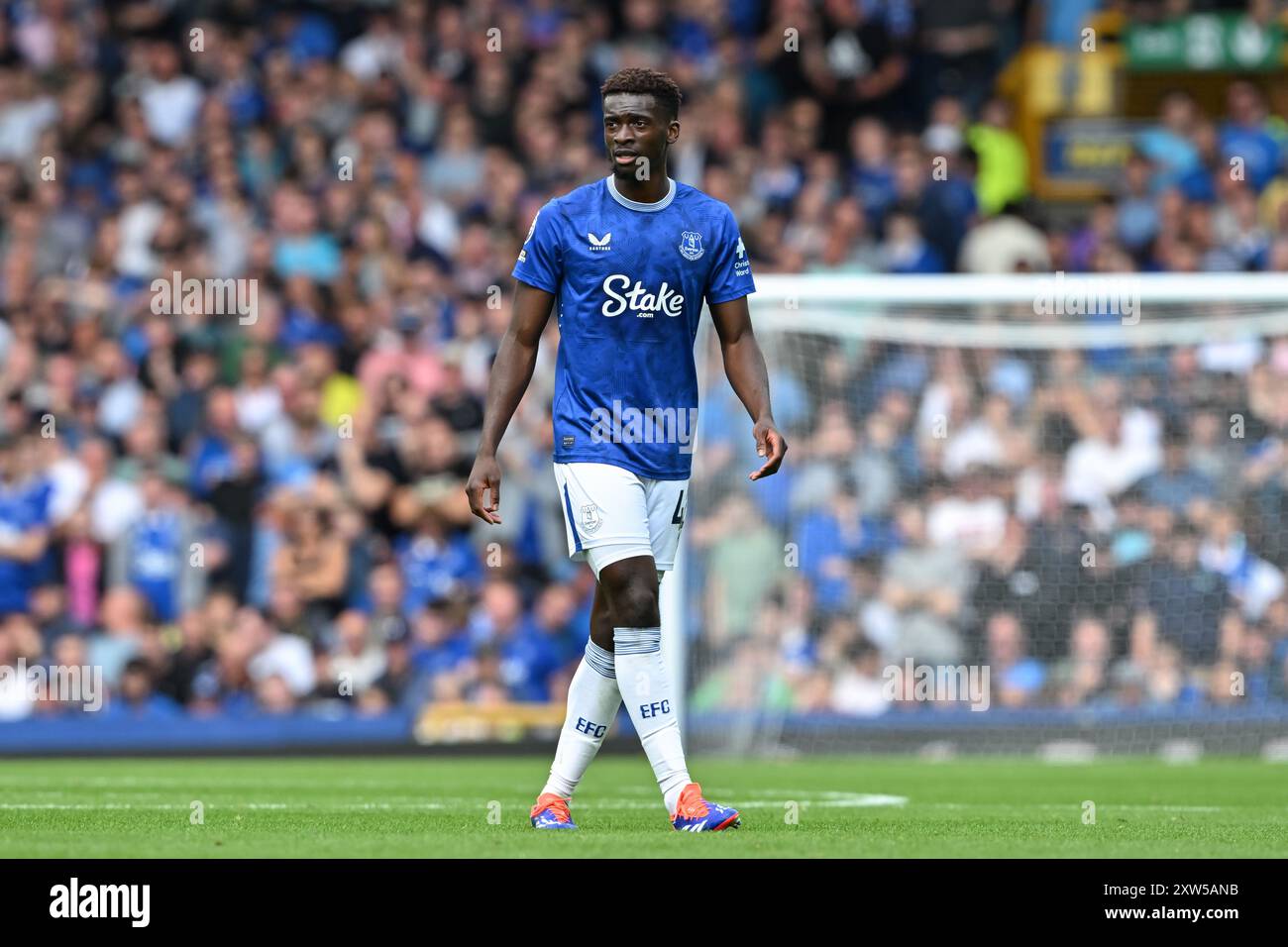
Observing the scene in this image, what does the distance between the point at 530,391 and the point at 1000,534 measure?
3.51 meters

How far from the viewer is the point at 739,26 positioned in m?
20.5

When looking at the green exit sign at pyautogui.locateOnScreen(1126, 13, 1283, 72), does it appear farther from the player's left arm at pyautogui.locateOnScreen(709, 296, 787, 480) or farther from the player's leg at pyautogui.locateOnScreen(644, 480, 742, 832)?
the player's leg at pyautogui.locateOnScreen(644, 480, 742, 832)

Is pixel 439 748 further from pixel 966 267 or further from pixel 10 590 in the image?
pixel 966 267

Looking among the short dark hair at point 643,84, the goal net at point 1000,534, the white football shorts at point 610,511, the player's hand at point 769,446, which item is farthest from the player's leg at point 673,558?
the goal net at point 1000,534

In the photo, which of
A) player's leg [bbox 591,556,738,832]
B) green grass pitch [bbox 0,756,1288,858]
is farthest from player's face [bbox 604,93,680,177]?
green grass pitch [bbox 0,756,1288,858]

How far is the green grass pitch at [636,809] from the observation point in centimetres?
669

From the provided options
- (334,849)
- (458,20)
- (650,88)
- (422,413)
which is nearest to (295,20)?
(458,20)

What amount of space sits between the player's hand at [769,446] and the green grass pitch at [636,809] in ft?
4.07

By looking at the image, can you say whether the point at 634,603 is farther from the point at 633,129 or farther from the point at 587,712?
the point at 633,129

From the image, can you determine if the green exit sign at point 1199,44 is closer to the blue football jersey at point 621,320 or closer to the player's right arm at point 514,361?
the blue football jersey at point 621,320

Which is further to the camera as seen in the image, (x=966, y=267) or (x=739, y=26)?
(x=739, y=26)

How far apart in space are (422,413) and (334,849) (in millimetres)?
9870

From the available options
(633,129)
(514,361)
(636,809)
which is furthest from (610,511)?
(636,809)

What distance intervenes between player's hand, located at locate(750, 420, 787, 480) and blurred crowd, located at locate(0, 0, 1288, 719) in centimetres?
693
